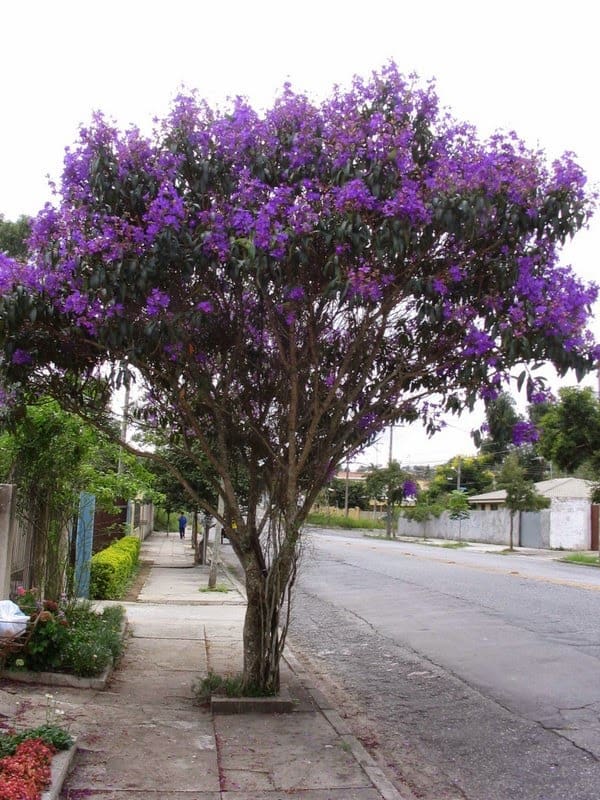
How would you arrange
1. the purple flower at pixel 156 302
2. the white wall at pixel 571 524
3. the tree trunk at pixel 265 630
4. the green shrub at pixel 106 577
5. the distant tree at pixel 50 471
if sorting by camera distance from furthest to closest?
1. the white wall at pixel 571 524
2. the green shrub at pixel 106 577
3. the distant tree at pixel 50 471
4. the tree trunk at pixel 265 630
5. the purple flower at pixel 156 302

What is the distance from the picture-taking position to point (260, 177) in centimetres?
672

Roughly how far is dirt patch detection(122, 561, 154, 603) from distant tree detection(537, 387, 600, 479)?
14.6 metres

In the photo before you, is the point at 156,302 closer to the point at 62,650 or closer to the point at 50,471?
the point at 62,650

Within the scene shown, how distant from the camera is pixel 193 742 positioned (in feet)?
20.5

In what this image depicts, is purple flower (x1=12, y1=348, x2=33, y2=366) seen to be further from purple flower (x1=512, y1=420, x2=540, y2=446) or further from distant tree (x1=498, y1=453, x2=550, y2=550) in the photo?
distant tree (x1=498, y1=453, x2=550, y2=550)

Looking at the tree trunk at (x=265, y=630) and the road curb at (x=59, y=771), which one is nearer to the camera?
the road curb at (x=59, y=771)

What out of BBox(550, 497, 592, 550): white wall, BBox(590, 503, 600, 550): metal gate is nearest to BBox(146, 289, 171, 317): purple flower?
BBox(590, 503, 600, 550): metal gate

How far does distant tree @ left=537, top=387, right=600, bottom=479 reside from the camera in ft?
94.7

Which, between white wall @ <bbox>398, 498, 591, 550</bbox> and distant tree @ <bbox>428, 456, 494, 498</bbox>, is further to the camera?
distant tree @ <bbox>428, 456, 494, 498</bbox>

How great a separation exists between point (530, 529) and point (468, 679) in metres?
38.4

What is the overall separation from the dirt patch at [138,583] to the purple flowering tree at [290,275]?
926 cm

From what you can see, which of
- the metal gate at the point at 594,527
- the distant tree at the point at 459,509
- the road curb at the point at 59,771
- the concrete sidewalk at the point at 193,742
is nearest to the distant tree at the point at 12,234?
the concrete sidewalk at the point at 193,742

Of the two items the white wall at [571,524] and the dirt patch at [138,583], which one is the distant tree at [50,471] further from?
the white wall at [571,524]

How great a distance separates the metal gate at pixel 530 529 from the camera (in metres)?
44.7
